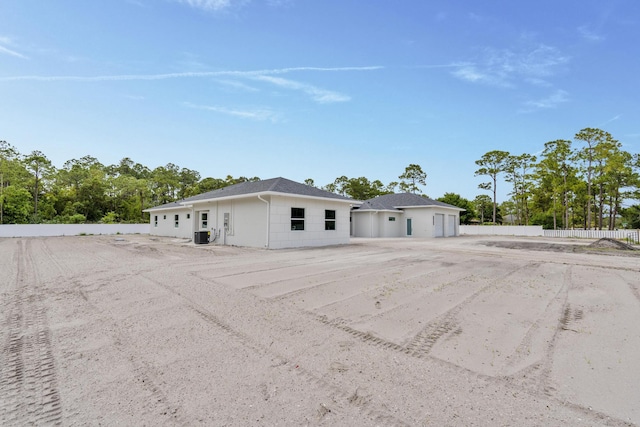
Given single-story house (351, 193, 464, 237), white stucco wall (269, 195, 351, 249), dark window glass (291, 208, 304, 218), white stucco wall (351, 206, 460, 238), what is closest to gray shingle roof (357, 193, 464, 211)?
single-story house (351, 193, 464, 237)

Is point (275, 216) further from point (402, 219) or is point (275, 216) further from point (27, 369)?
point (402, 219)

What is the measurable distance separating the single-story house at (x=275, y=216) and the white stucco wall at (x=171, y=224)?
408cm

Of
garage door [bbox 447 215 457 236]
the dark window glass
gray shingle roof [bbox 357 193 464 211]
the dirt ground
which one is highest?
gray shingle roof [bbox 357 193 464 211]

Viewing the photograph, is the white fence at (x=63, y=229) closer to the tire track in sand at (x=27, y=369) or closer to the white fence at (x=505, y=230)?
the tire track in sand at (x=27, y=369)

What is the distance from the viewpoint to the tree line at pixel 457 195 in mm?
28219

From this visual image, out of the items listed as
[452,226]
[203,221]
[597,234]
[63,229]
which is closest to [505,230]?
[452,226]

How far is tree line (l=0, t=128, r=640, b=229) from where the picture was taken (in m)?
28.2

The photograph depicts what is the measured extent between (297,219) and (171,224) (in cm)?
1537

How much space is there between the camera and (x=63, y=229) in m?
26.2

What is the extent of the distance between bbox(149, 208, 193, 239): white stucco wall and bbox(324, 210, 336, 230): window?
10.6m

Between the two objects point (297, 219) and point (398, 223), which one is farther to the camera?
point (398, 223)

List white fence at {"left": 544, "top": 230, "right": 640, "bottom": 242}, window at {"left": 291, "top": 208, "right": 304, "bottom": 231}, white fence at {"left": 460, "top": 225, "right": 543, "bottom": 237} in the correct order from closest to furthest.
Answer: window at {"left": 291, "top": 208, "right": 304, "bottom": 231}, white fence at {"left": 544, "top": 230, "right": 640, "bottom": 242}, white fence at {"left": 460, "top": 225, "right": 543, "bottom": 237}

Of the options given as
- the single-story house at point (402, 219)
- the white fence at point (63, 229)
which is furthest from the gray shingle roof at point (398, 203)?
the white fence at point (63, 229)

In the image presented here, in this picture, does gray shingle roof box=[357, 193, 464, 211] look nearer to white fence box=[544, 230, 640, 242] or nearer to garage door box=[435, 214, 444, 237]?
garage door box=[435, 214, 444, 237]
